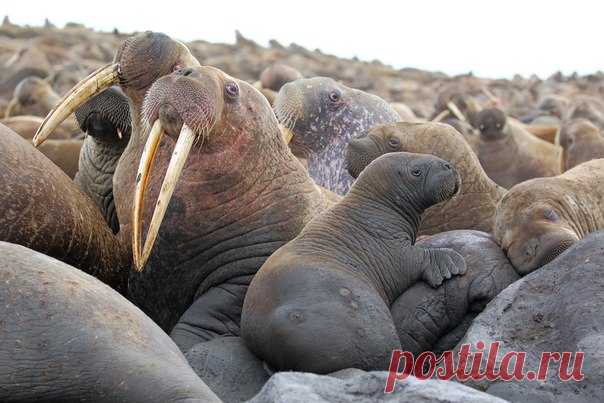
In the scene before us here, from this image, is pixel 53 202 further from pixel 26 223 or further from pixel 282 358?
pixel 282 358

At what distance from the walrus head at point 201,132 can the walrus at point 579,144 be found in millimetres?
6090

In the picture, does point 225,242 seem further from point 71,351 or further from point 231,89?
point 71,351

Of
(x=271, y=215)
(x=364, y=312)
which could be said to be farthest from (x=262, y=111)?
(x=364, y=312)

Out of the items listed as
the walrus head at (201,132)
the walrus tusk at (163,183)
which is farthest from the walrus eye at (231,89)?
the walrus tusk at (163,183)

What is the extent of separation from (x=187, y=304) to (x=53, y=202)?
2.76 ft

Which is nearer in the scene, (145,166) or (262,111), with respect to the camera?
(145,166)

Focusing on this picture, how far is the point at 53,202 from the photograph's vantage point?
5805 millimetres

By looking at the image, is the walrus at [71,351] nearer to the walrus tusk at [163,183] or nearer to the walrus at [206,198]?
the walrus tusk at [163,183]

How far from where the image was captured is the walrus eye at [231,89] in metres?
6.09

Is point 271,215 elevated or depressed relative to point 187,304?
elevated

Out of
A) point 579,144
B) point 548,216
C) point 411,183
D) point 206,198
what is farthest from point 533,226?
point 579,144

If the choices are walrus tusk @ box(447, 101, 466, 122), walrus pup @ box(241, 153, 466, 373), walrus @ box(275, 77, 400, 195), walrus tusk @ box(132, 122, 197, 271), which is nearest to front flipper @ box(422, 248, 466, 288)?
walrus pup @ box(241, 153, 466, 373)

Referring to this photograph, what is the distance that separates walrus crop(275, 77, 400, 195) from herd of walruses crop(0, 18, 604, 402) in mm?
66

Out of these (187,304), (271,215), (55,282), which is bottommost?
(187,304)
